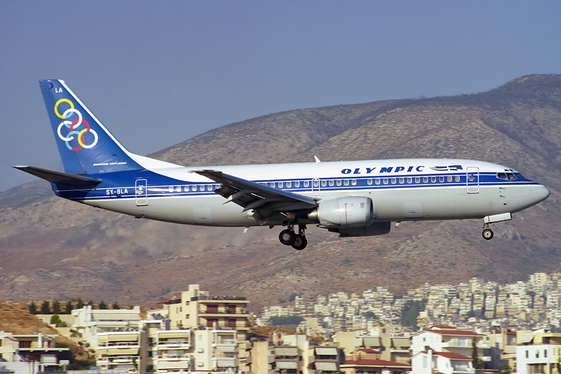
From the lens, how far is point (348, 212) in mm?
39781

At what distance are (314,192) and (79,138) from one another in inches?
569

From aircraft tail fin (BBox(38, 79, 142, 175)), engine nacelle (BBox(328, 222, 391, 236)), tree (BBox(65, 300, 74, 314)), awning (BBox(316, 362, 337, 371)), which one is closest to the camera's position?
engine nacelle (BBox(328, 222, 391, 236))

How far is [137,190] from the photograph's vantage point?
144 feet

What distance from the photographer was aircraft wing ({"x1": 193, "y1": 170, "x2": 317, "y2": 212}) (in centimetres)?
3906

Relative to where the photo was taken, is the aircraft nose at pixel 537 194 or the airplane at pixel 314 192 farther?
the aircraft nose at pixel 537 194

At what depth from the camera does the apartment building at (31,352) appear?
8350cm

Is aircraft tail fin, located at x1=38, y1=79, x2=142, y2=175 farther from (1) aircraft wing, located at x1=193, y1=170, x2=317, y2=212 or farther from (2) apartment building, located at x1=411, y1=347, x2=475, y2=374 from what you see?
(2) apartment building, located at x1=411, y1=347, x2=475, y2=374

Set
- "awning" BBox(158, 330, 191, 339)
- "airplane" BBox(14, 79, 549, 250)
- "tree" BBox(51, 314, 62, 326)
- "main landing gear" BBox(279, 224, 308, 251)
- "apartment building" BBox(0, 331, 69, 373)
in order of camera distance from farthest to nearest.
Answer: "tree" BBox(51, 314, 62, 326), "awning" BBox(158, 330, 191, 339), "apartment building" BBox(0, 331, 69, 373), "main landing gear" BBox(279, 224, 308, 251), "airplane" BBox(14, 79, 549, 250)

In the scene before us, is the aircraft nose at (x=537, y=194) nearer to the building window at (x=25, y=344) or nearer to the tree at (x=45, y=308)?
the building window at (x=25, y=344)

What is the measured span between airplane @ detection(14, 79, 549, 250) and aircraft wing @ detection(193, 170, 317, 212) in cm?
5

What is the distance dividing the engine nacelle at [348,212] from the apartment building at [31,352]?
49.1 m

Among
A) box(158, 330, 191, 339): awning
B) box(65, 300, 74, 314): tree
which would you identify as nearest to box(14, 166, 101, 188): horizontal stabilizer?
box(158, 330, 191, 339): awning

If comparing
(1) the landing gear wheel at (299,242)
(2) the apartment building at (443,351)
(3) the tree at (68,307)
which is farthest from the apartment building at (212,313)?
(1) the landing gear wheel at (299,242)

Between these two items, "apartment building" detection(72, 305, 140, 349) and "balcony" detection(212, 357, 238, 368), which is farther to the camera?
"apartment building" detection(72, 305, 140, 349)
